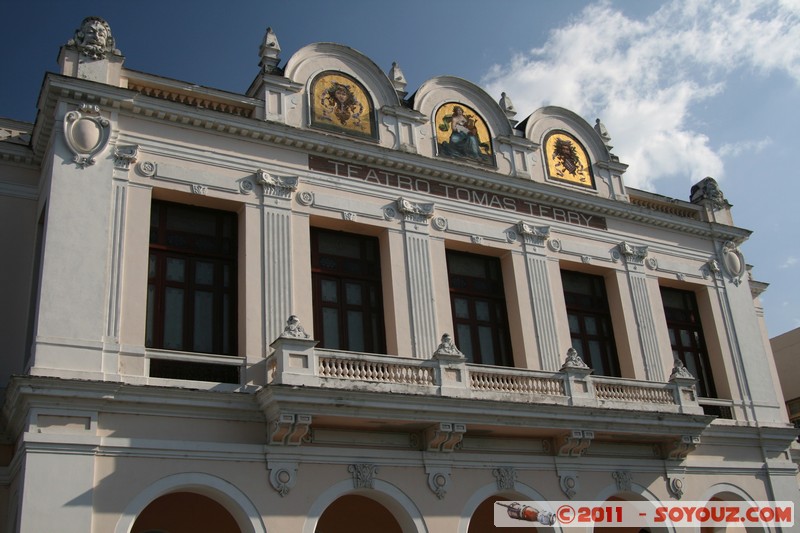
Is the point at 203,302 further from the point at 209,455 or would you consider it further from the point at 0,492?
the point at 0,492

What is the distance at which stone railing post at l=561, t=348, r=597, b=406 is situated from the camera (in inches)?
738

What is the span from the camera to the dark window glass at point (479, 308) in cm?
1997

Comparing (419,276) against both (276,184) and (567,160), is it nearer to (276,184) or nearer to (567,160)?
(276,184)

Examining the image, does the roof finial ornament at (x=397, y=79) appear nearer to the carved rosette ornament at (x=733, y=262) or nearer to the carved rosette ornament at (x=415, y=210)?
the carved rosette ornament at (x=415, y=210)

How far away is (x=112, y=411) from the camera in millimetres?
14672

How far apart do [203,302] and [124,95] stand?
14.3 feet

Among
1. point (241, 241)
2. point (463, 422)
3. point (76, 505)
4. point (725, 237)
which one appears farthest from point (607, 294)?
point (76, 505)

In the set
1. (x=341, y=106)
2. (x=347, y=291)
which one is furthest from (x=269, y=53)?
(x=347, y=291)


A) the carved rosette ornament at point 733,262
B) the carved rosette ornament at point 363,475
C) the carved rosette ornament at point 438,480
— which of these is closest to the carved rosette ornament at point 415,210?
the carved rosette ornament at point 438,480

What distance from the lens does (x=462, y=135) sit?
21797 mm

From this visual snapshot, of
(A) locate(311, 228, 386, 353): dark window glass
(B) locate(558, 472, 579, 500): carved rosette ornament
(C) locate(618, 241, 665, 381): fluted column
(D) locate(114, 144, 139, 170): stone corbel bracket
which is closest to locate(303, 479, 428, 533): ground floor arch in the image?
(A) locate(311, 228, 386, 353): dark window glass

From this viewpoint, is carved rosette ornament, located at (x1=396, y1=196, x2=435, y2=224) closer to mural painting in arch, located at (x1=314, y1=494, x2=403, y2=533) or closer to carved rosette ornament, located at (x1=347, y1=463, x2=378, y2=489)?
carved rosette ornament, located at (x1=347, y1=463, x2=378, y2=489)

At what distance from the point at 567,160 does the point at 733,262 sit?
6045mm

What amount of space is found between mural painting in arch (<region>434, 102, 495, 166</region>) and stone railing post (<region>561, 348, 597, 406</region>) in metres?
5.79
